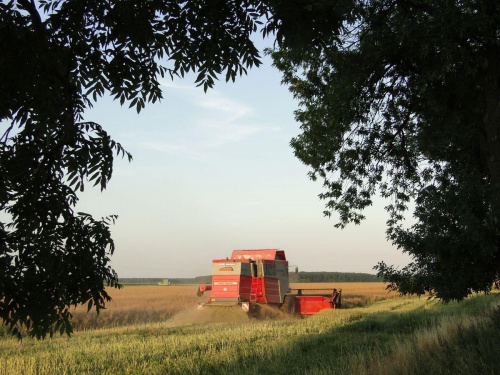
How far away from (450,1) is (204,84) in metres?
6.83

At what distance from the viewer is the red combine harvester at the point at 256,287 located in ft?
69.9

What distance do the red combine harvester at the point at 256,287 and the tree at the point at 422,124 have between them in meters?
7.33

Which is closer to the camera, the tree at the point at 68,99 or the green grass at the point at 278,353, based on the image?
the tree at the point at 68,99

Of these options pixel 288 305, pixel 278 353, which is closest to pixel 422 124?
pixel 278 353

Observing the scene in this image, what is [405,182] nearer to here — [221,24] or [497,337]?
[497,337]

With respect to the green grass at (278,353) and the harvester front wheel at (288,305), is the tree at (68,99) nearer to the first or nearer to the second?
the green grass at (278,353)

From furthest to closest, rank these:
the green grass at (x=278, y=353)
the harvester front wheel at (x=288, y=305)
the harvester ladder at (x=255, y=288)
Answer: the harvester front wheel at (x=288, y=305)
the harvester ladder at (x=255, y=288)
the green grass at (x=278, y=353)

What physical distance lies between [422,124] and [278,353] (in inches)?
316

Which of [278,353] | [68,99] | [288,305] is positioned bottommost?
[278,353]

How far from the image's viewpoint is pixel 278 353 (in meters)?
11.1

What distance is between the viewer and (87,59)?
531 cm

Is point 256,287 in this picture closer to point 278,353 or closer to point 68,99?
point 278,353

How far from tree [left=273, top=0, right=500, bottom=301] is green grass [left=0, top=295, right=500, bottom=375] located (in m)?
1.59

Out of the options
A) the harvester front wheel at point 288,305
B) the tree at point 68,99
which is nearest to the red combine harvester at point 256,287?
the harvester front wheel at point 288,305
